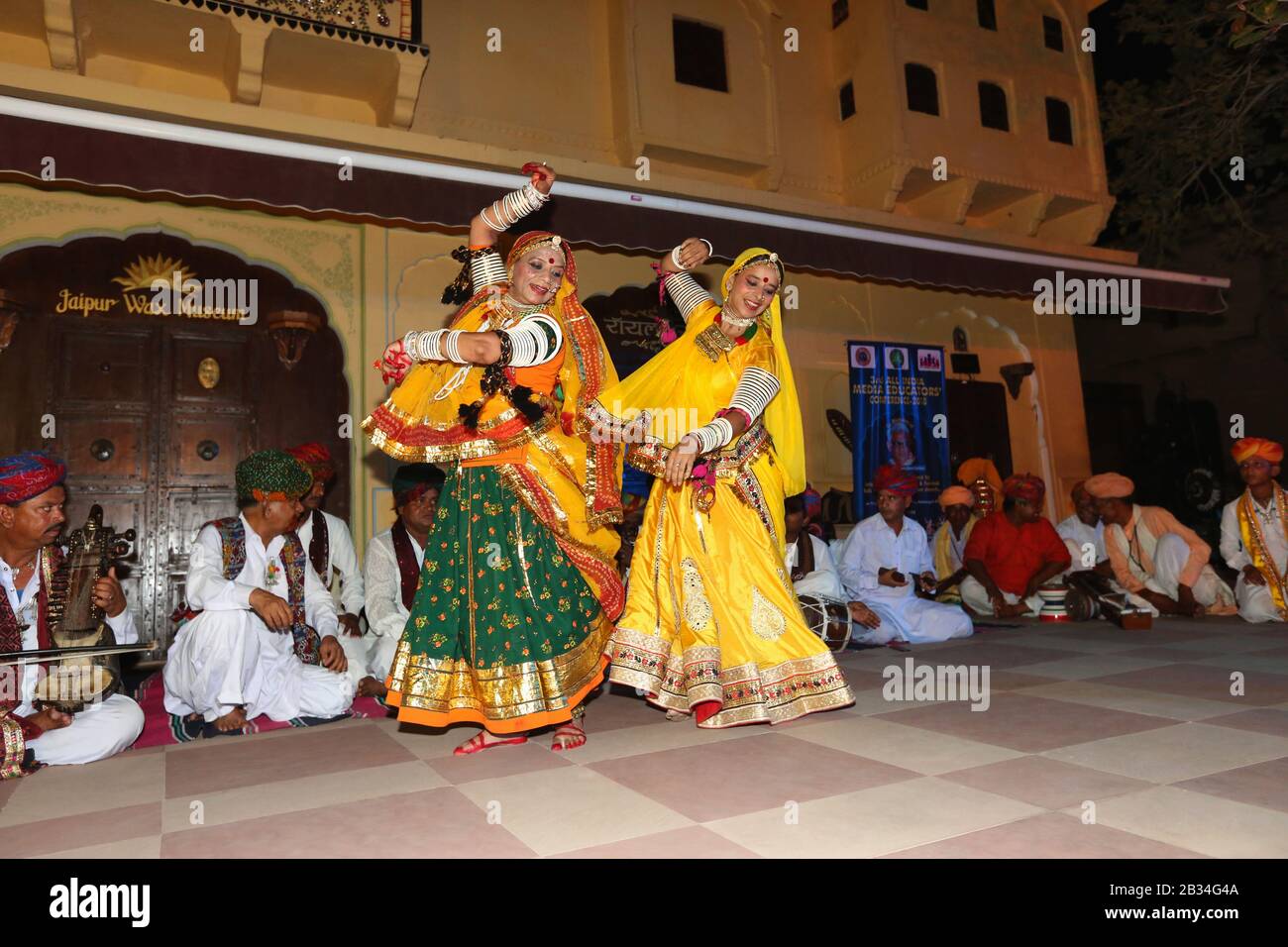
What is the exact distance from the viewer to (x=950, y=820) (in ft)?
6.62

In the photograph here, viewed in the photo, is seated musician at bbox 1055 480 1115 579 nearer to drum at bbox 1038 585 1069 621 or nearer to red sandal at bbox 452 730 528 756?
drum at bbox 1038 585 1069 621

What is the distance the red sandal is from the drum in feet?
15.6

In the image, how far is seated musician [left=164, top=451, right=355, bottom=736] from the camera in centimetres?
368

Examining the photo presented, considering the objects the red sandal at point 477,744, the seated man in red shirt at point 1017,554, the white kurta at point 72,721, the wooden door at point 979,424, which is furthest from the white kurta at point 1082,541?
the white kurta at point 72,721

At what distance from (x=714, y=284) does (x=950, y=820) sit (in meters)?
6.44

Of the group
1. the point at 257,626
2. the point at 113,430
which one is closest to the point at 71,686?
the point at 257,626

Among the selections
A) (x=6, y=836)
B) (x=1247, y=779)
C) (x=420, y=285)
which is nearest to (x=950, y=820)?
(x=1247, y=779)

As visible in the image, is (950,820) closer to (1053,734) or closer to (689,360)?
(1053,734)

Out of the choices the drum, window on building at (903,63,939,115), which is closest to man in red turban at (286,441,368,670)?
the drum

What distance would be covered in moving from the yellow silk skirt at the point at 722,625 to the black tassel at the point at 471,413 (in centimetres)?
90

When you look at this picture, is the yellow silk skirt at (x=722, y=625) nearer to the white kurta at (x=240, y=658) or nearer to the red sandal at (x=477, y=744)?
the red sandal at (x=477, y=744)

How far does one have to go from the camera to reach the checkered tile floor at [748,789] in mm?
1937

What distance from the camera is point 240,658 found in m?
3.70

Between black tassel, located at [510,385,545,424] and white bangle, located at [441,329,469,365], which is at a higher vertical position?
white bangle, located at [441,329,469,365]
